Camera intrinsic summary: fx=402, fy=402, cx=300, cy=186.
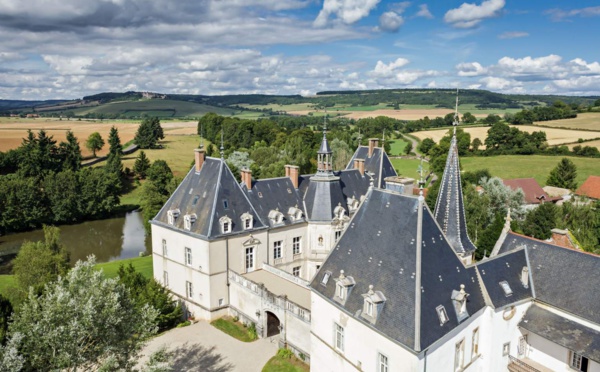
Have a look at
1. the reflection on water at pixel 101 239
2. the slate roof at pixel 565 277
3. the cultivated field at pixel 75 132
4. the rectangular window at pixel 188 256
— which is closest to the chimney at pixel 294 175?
the rectangular window at pixel 188 256

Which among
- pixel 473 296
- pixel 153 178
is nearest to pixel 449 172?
pixel 473 296

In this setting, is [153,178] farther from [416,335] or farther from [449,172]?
[416,335]

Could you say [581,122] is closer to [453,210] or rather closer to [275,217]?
[453,210]

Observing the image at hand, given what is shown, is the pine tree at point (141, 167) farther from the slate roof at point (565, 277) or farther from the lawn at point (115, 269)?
the slate roof at point (565, 277)

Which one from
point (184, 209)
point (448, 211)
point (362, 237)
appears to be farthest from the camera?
point (184, 209)

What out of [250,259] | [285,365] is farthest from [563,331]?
[250,259]

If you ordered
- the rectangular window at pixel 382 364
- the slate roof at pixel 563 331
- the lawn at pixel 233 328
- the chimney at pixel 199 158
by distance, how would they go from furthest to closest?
the chimney at pixel 199 158, the lawn at pixel 233 328, the slate roof at pixel 563 331, the rectangular window at pixel 382 364
